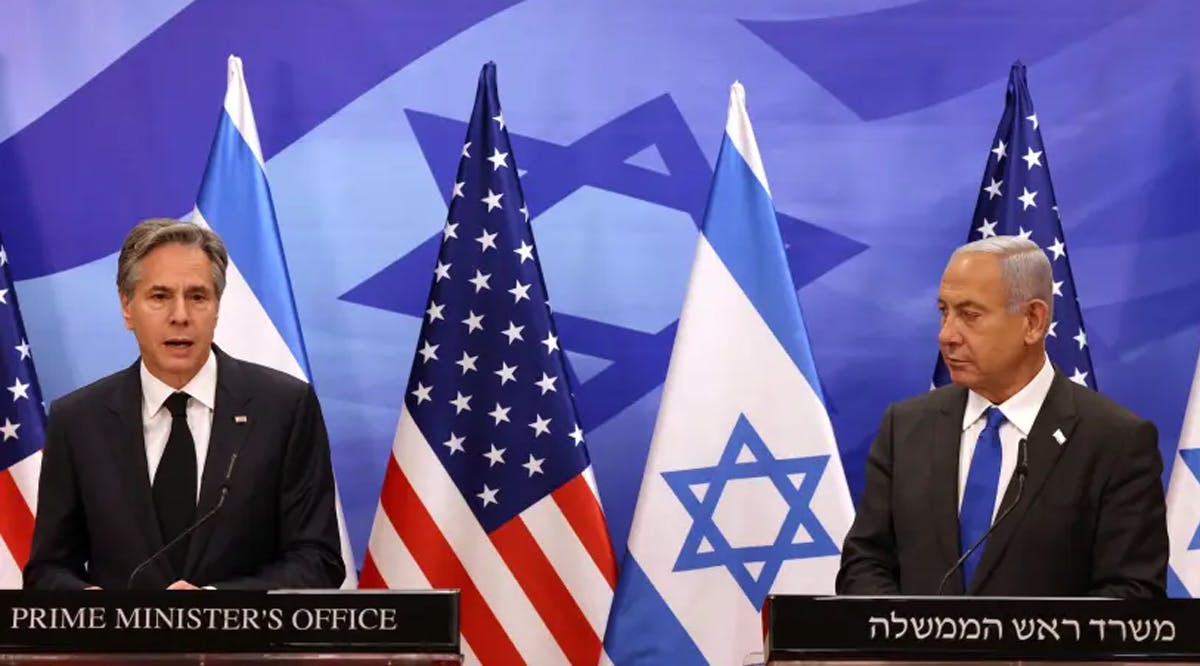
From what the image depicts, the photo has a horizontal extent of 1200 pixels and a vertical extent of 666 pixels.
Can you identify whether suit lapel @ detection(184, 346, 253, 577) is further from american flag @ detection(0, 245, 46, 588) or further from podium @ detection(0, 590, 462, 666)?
american flag @ detection(0, 245, 46, 588)

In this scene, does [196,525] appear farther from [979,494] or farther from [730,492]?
[730,492]

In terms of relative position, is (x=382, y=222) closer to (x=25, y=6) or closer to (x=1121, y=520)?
(x=25, y=6)

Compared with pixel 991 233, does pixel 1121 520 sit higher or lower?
lower

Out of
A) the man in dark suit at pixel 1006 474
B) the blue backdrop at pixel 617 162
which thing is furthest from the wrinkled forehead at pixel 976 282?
the blue backdrop at pixel 617 162

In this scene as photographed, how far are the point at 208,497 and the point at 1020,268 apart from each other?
1.75m

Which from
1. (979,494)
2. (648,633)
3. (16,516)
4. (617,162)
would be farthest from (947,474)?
(16,516)

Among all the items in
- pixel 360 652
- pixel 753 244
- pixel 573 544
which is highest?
pixel 753 244

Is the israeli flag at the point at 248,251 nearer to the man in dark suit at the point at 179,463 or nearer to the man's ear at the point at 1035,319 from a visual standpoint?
the man in dark suit at the point at 179,463

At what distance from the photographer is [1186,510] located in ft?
15.3

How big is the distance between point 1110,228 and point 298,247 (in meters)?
2.59

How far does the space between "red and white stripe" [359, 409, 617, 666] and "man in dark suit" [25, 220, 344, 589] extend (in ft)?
4.21

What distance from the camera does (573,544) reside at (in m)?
4.78

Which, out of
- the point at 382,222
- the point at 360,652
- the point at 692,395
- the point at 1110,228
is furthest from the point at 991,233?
the point at 360,652

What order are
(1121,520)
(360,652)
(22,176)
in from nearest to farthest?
1. (360,652)
2. (1121,520)
3. (22,176)
